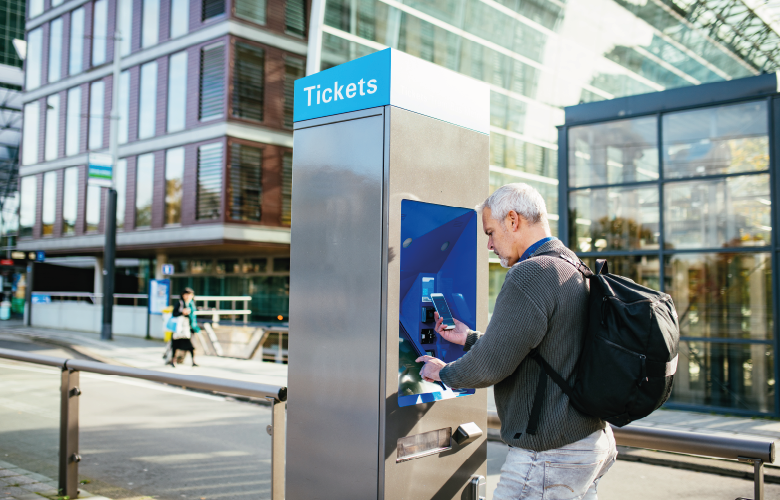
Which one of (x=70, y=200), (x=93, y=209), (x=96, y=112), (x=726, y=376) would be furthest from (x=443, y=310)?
(x=70, y=200)

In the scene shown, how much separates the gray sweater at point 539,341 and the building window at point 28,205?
107 feet

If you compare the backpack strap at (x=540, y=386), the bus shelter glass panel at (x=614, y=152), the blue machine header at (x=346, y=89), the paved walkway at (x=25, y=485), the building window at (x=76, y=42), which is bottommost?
the paved walkway at (x=25, y=485)

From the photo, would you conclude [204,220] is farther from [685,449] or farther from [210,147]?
[685,449]

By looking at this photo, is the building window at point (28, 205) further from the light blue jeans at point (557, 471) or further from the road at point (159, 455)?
the light blue jeans at point (557, 471)

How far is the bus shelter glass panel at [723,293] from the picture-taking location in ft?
30.2

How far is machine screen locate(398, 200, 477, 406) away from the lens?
2705mm

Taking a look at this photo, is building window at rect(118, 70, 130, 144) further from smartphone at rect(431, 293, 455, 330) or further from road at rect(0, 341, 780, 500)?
smartphone at rect(431, 293, 455, 330)

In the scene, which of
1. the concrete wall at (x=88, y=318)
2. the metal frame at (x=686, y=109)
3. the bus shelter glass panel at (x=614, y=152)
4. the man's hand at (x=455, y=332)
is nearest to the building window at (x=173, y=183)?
the concrete wall at (x=88, y=318)

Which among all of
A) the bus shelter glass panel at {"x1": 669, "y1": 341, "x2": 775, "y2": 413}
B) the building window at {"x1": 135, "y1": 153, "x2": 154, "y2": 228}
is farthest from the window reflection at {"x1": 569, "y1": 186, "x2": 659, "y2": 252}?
the building window at {"x1": 135, "y1": 153, "x2": 154, "y2": 228}

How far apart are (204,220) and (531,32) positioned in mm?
12391

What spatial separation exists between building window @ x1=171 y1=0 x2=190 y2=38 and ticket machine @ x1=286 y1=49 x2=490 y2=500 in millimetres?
22918

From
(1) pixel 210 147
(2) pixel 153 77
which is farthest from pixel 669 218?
(2) pixel 153 77

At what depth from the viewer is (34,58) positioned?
31.2 metres

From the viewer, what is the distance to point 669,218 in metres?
10.1
